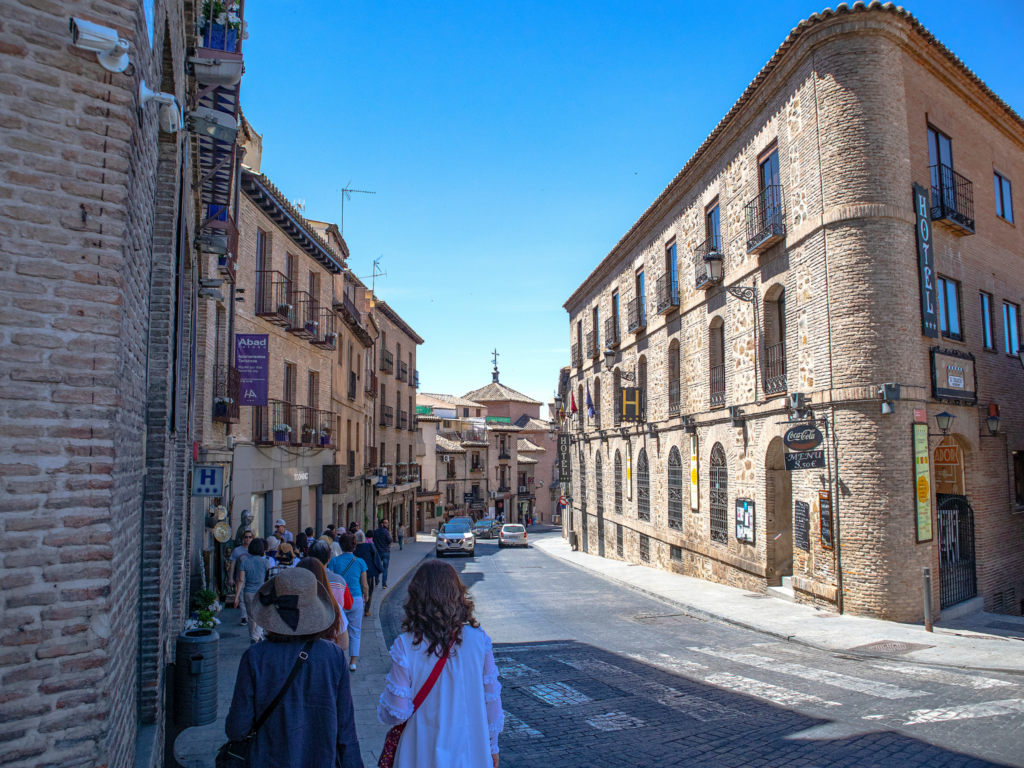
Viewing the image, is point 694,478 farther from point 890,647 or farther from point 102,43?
point 102,43

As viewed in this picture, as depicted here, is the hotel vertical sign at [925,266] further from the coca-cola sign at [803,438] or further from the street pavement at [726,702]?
the street pavement at [726,702]

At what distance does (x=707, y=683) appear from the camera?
844 centimetres

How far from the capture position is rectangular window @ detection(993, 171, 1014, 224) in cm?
1723

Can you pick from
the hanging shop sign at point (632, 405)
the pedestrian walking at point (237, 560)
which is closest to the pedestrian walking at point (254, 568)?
the pedestrian walking at point (237, 560)

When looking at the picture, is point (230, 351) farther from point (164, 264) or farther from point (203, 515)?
point (164, 264)

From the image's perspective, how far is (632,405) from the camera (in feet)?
80.7

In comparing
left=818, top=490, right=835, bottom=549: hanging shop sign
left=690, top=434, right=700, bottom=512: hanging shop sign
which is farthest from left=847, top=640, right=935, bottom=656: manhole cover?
left=690, top=434, right=700, bottom=512: hanging shop sign

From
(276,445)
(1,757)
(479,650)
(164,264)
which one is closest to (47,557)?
(1,757)

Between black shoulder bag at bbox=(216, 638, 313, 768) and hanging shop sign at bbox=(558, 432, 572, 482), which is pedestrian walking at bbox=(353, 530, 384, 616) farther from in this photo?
hanging shop sign at bbox=(558, 432, 572, 482)

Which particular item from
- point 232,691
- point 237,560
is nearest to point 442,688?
point 232,691

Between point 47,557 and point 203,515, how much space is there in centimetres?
1055

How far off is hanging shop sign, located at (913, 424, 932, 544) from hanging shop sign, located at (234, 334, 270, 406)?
1260cm

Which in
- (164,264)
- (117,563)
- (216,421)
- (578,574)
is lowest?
(578,574)

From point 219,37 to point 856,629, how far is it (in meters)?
12.7
